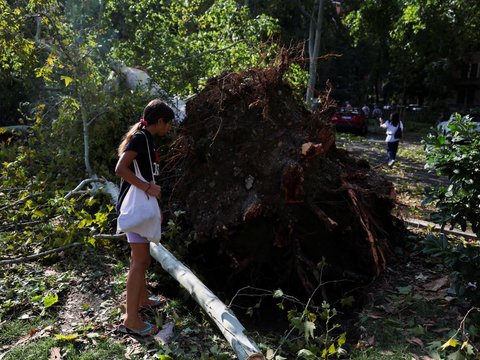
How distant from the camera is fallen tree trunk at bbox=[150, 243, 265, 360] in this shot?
2.93m

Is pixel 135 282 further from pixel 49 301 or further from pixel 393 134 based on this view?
pixel 393 134

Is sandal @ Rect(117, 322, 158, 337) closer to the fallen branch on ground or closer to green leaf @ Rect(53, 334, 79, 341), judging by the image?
green leaf @ Rect(53, 334, 79, 341)

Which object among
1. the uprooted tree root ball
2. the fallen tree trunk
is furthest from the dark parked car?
the fallen tree trunk

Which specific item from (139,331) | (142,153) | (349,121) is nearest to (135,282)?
(139,331)

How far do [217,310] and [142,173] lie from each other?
1.18m

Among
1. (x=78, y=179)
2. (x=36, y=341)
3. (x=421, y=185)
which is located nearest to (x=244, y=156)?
(x=36, y=341)

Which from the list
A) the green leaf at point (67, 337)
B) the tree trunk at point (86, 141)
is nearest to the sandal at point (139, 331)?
the green leaf at point (67, 337)

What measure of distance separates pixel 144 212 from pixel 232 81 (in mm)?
2546

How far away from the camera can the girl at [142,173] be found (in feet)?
10.5

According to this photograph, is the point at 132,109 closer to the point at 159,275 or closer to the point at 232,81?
the point at 232,81

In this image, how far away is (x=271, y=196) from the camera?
4.50 meters

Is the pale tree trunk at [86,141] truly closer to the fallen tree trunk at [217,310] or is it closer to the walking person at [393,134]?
the fallen tree trunk at [217,310]

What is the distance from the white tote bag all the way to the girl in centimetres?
6

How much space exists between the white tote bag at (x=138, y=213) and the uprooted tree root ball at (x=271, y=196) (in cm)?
131
